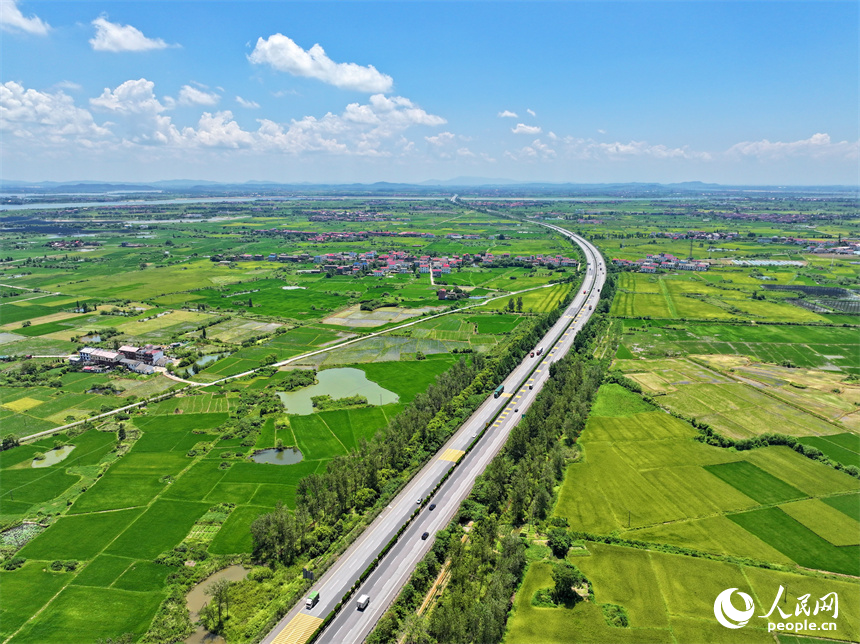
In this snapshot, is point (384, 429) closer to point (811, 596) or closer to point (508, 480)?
point (508, 480)

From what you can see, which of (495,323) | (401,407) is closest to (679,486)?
(401,407)

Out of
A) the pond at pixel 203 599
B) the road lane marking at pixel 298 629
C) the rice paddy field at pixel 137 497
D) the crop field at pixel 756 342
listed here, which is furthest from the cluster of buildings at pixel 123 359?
the crop field at pixel 756 342

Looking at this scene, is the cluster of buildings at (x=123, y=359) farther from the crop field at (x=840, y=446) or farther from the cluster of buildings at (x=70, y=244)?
the cluster of buildings at (x=70, y=244)

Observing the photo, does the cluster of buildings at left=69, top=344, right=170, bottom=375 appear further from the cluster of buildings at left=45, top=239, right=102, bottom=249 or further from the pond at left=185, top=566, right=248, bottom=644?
the cluster of buildings at left=45, top=239, right=102, bottom=249

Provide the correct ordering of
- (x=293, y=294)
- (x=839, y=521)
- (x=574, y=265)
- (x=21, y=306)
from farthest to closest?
(x=574, y=265)
(x=293, y=294)
(x=21, y=306)
(x=839, y=521)

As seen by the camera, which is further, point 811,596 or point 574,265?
point 574,265

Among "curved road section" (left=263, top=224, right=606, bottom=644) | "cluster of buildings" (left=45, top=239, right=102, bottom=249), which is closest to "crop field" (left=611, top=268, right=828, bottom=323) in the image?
"curved road section" (left=263, top=224, right=606, bottom=644)

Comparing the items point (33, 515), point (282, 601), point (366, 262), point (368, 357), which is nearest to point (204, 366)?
point (368, 357)
